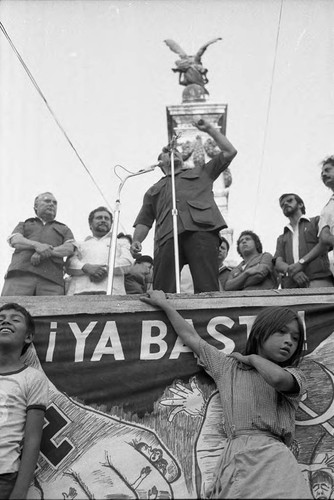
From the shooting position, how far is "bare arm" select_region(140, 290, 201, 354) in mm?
3564

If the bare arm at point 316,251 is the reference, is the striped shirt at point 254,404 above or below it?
below

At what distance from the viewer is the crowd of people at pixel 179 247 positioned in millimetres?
4855

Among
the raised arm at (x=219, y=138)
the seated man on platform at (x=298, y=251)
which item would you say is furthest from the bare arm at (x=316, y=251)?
the raised arm at (x=219, y=138)

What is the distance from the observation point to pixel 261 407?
3035 mm

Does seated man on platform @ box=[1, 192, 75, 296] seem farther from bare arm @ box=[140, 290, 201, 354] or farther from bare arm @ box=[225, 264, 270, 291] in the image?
bare arm @ box=[140, 290, 201, 354]

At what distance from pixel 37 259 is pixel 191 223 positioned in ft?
4.50

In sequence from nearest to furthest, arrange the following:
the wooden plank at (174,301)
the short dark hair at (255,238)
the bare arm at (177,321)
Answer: the bare arm at (177,321) < the wooden plank at (174,301) < the short dark hair at (255,238)

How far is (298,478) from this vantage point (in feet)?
8.91

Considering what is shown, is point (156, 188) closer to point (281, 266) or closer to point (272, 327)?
point (281, 266)

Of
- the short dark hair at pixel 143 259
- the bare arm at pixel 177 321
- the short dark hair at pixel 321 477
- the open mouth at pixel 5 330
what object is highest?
the short dark hair at pixel 143 259

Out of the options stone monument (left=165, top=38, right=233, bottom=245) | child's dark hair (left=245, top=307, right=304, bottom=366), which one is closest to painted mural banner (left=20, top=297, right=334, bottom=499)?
child's dark hair (left=245, top=307, right=304, bottom=366)

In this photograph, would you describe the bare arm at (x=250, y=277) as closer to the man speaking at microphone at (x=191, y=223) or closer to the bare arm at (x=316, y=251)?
the bare arm at (x=316, y=251)

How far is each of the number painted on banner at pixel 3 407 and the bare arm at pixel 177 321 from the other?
98 centimetres

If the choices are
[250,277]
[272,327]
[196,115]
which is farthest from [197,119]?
[272,327]
